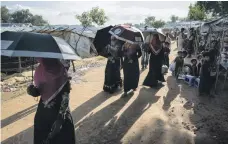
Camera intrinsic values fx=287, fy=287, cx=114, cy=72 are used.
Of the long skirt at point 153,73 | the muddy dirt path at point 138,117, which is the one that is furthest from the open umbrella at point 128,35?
the long skirt at point 153,73

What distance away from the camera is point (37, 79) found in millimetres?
3662

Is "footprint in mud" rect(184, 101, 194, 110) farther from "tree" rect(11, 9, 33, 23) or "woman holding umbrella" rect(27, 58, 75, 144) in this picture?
"tree" rect(11, 9, 33, 23)

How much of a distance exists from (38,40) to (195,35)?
11031 mm

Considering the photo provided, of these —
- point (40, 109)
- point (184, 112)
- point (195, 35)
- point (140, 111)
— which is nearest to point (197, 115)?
point (184, 112)

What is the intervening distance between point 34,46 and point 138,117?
3.43 m

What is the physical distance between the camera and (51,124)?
370 cm

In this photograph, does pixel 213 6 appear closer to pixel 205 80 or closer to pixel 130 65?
pixel 205 80

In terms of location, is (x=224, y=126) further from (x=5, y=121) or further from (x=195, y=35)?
(x=195, y=35)

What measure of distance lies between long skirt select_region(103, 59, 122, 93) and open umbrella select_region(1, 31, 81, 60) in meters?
4.34

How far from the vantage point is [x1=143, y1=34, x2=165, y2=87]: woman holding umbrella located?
839cm

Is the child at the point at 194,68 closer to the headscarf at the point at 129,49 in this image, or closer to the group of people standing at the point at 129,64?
the group of people standing at the point at 129,64

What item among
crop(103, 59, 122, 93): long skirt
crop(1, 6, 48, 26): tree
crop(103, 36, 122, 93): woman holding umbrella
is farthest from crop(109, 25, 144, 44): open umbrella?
crop(1, 6, 48, 26): tree

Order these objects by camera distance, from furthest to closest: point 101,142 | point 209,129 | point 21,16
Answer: point 21,16 → point 209,129 → point 101,142

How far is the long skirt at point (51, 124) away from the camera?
3660 mm
